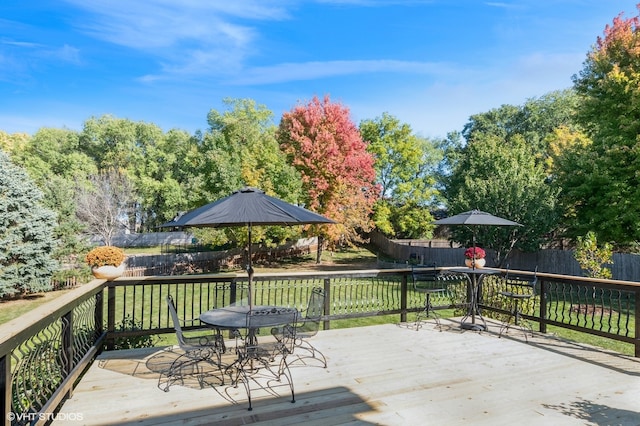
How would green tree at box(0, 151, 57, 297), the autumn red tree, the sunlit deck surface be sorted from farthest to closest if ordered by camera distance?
1. the autumn red tree
2. green tree at box(0, 151, 57, 297)
3. the sunlit deck surface

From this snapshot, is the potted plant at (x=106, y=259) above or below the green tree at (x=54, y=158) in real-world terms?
below

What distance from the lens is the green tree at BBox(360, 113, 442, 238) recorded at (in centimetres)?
2384

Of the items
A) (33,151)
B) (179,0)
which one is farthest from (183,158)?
(179,0)

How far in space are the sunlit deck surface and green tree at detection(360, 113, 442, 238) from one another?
19056mm

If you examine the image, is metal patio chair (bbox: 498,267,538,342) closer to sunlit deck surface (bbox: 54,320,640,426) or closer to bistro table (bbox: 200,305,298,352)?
sunlit deck surface (bbox: 54,320,640,426)

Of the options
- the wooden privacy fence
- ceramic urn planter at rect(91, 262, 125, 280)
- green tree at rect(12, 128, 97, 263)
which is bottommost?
the wooden privacy fence

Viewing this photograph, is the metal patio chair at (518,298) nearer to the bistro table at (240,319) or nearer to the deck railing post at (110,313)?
the bistro table at (240,319)

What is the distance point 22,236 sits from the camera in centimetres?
1173

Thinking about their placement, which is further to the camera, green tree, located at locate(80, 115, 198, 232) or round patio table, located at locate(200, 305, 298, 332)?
green tree, located at locate(80, 115, 198, 232)

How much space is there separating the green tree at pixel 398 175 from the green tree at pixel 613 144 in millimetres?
10077

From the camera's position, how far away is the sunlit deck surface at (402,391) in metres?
2.97

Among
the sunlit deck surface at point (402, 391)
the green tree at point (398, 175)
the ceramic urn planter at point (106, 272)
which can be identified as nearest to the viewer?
the sunlit deck surface at point (402, 391)

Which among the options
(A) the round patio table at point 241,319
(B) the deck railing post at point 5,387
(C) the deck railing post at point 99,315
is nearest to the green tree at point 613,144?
(A) the round patio table at point 241,319

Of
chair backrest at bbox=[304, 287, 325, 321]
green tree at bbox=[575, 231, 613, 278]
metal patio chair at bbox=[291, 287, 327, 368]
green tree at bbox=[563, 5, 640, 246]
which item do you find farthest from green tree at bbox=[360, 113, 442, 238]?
chair backrest at bbox=[304, 287, 325, 321]
